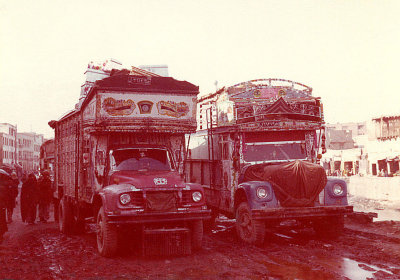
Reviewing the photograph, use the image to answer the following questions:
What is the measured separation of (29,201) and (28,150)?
103 meters

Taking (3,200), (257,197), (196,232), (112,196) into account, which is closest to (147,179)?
(112,196)

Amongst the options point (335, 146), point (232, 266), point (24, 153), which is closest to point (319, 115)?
point (232, 266)

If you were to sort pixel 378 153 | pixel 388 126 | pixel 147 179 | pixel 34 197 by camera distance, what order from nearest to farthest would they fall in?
pixel 147 179
pixel 34 197
pixel 388 126
pixel 378 153

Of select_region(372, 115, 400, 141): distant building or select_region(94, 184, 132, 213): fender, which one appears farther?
select_region(372, 115, 400, 141): distant building

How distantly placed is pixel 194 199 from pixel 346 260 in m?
3.08

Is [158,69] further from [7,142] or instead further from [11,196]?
[7,142]

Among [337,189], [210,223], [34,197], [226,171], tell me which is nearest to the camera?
[337,189]

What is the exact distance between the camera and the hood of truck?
346 inches

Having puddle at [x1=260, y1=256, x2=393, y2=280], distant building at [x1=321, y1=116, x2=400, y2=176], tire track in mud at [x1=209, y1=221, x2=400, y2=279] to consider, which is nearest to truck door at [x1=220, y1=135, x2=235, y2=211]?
tire track in mud at [x1=209, y1=221, x2=400, y2=279]

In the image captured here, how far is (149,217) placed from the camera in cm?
855

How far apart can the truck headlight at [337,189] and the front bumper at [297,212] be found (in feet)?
1.34

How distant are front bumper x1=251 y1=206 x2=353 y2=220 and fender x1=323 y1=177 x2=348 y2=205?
0.94ft

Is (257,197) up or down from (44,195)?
up

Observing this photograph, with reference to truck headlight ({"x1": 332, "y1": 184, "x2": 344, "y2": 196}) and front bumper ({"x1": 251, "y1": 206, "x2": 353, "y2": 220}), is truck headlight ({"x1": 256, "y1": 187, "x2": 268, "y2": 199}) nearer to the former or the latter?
front bumper ({"x1": 251, "y1": 206, "x2": 353, "y2": 220})
